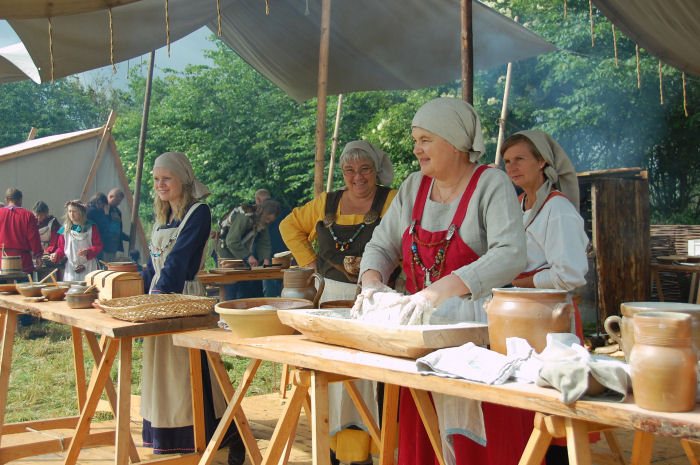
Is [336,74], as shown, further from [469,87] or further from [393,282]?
[393,282]

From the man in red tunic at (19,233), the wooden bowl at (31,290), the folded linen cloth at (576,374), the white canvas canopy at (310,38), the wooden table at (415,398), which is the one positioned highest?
the white canvas canopy at (310,38)

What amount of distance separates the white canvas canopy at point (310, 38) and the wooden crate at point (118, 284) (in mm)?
1973

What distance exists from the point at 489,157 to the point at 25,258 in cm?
933

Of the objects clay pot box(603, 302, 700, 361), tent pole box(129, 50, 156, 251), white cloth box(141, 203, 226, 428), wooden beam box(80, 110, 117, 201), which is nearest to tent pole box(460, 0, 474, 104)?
white cloth box(141, 203, 226, 428)

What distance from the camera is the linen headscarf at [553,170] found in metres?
2.89

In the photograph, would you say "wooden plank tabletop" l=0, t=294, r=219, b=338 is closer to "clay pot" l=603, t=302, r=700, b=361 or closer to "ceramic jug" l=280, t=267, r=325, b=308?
"ceramic jug" l=280, t=267, r=325, b=308

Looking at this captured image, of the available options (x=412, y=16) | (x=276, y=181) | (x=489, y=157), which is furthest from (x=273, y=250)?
(x=276, y=181)

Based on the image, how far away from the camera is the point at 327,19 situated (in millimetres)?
4750

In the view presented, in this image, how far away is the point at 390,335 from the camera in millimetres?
1710

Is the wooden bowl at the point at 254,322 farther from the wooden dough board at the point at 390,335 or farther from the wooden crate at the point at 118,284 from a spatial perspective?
the wooden crate at the point at 118,284

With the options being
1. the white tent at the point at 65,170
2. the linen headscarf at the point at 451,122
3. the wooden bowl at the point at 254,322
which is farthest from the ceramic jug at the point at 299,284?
the white tent at the point at 65,170

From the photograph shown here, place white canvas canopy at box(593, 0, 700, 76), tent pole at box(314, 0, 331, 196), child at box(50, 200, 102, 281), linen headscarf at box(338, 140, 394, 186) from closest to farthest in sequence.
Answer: linen headscarf at box(338, 140, 394, 186), white canvas canopy at box(593, 0, 700, 76), tent pole at box(314, 0, 331, 196), child at box(50, 200, 102, 281)

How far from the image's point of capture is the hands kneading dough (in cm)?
183

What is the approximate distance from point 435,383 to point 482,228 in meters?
0.86
